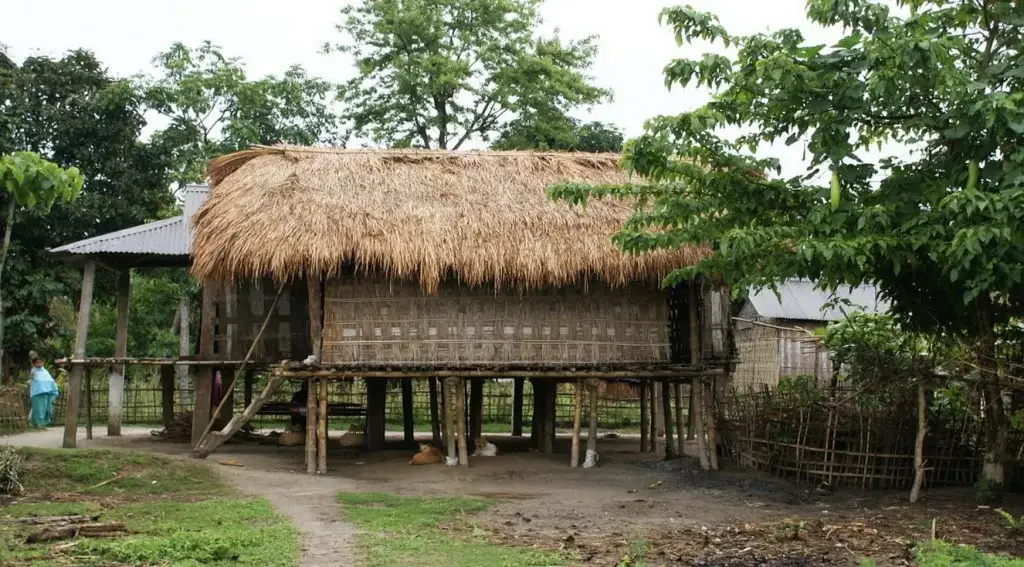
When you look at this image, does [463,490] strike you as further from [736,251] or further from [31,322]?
[31,322]

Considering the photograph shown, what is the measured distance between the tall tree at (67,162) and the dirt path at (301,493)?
4.81 metres

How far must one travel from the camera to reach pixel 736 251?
9703 millimetres

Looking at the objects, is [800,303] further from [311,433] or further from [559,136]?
[311,433]

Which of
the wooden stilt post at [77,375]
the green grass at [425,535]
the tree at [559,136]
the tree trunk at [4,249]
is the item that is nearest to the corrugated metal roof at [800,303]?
the tree at [559,136]

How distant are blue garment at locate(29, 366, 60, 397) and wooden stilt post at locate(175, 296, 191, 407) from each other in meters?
3.13

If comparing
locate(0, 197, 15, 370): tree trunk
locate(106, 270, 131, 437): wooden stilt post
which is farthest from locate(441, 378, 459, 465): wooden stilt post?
locate(0, 197, 15, 370): tree trunk

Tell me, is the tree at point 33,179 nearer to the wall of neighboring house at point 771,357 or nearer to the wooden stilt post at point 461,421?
the wooden stilt post at point 461,421

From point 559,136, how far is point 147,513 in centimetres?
1620

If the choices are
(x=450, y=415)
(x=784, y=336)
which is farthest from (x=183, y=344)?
(x=784, y=336)

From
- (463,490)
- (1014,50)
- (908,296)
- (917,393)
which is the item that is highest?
(1014,50)

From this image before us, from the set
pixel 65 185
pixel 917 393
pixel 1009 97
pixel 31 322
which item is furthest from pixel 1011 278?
pixel 31 322

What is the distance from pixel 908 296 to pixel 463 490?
5.12 m

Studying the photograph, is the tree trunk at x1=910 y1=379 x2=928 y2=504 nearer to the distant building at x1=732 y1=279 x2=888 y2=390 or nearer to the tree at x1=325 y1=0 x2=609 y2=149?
the distant building at x1=732 y1=279 x2=888 y2=390

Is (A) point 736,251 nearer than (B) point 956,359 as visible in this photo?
Yes
